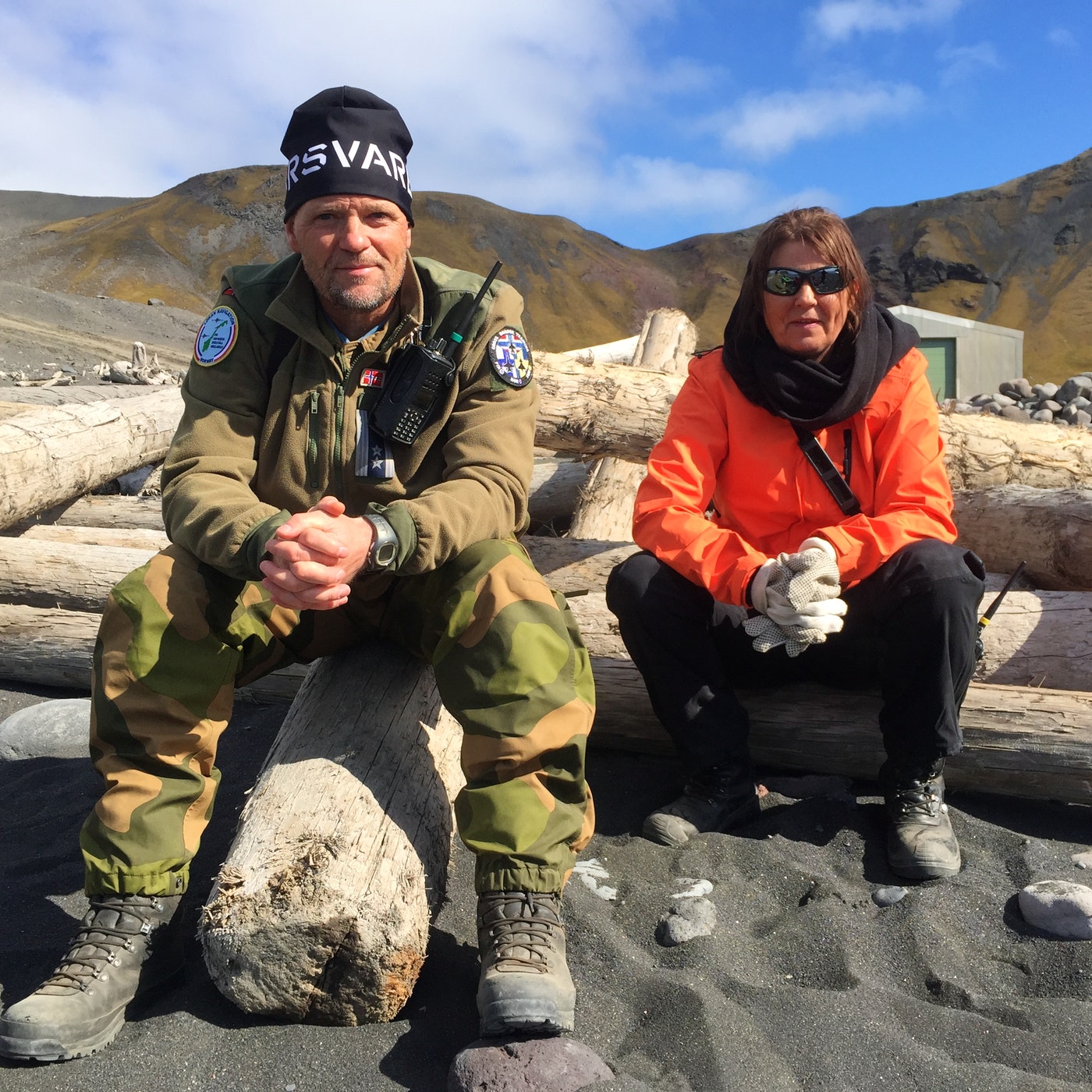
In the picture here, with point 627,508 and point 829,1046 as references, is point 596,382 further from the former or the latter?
point 829,1046

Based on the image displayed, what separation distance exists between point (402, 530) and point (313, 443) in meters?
0.53

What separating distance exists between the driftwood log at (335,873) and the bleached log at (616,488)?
2.96 metres

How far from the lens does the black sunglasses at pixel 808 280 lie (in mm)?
2957

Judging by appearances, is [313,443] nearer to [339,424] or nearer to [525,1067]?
[339,424]

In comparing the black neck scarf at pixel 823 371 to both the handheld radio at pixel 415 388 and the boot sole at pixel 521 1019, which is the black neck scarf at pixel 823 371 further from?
the boot sole at pixel 521 1019

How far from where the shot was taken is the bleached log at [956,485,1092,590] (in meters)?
4.13

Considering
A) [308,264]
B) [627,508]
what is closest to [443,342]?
[308,264]

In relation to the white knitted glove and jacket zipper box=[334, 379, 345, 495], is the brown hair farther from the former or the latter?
jacket zipper box=[334, 379, 345, 495]

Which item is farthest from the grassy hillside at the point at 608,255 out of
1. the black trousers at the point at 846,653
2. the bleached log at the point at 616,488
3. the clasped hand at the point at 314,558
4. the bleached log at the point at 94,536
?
the clasped hand at the point at 314,558

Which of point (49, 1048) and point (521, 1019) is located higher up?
point (521, 1019)

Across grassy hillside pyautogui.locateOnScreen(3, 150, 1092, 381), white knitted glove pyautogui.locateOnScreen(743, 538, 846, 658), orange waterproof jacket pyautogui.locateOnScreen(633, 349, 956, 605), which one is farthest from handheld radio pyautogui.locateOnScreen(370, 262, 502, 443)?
grassy hillside pyautogui.locateOnScreen(3, 150, 1092, 381)

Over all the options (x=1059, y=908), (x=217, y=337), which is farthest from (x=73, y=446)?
(x=1059, y=908)

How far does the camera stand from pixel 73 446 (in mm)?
5203

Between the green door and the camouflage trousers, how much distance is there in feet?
56.8
